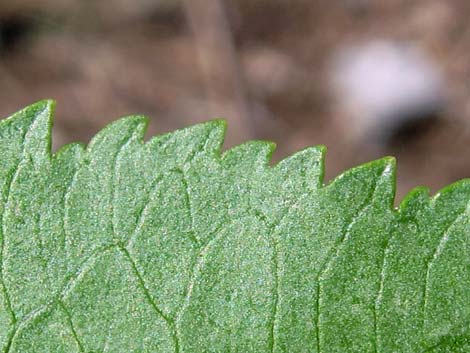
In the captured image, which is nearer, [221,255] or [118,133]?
[221,255]

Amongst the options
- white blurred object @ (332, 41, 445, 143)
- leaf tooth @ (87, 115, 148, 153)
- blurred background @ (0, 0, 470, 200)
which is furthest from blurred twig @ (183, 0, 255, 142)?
leaf tooth @ (87, 115, 148, 153)

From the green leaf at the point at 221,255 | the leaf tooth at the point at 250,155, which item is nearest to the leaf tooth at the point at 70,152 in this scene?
the green leaf at the point at 221,255

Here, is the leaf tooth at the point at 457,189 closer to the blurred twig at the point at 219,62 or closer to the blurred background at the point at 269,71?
the blurred background at the point at 269,71

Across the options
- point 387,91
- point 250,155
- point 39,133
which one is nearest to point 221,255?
point 250,155

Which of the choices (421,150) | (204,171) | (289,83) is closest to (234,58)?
(289,83)

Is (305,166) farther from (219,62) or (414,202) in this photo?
(219,62)

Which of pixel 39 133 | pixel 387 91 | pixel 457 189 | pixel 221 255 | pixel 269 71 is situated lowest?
pixel 221 255

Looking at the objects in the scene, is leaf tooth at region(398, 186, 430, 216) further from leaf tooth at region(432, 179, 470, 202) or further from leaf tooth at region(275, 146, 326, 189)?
leaf tooth at region(275, 146, 326, 189)

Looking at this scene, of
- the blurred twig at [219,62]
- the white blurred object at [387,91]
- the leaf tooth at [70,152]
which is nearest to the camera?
Result: the leaf tooth at [70,152]
